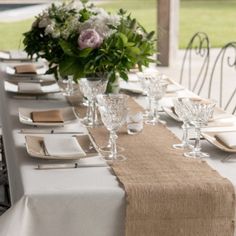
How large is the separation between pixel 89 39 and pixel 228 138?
2.16ft

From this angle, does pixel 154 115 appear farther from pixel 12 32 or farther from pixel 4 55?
pixel 12 32

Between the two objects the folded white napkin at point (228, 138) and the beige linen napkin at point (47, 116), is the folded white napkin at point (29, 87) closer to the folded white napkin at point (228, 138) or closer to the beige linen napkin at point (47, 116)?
the beige linen napkin at point (47, 116)

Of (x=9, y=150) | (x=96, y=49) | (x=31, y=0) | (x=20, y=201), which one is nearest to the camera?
(x=20, y=201)

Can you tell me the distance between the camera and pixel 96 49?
268cm

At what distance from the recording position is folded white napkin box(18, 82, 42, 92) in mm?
3180

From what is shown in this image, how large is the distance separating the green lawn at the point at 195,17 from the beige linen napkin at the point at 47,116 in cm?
875

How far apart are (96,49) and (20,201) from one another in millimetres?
948

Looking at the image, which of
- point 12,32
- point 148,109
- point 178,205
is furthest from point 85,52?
point 12,32

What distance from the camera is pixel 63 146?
2.25 m

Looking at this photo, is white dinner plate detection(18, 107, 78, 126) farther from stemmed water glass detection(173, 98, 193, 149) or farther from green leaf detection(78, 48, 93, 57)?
stemmed water glass detection(173, 98, 193, 149)

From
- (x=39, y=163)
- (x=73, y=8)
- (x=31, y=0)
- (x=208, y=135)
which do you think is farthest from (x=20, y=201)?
(x=31, y=0)

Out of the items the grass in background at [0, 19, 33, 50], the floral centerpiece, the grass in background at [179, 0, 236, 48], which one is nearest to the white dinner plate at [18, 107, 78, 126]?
the floral centerpiece

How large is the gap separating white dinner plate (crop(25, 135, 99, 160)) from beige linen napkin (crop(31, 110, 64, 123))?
0.23 metres

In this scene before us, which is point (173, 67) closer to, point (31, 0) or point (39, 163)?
point (31, 0)
